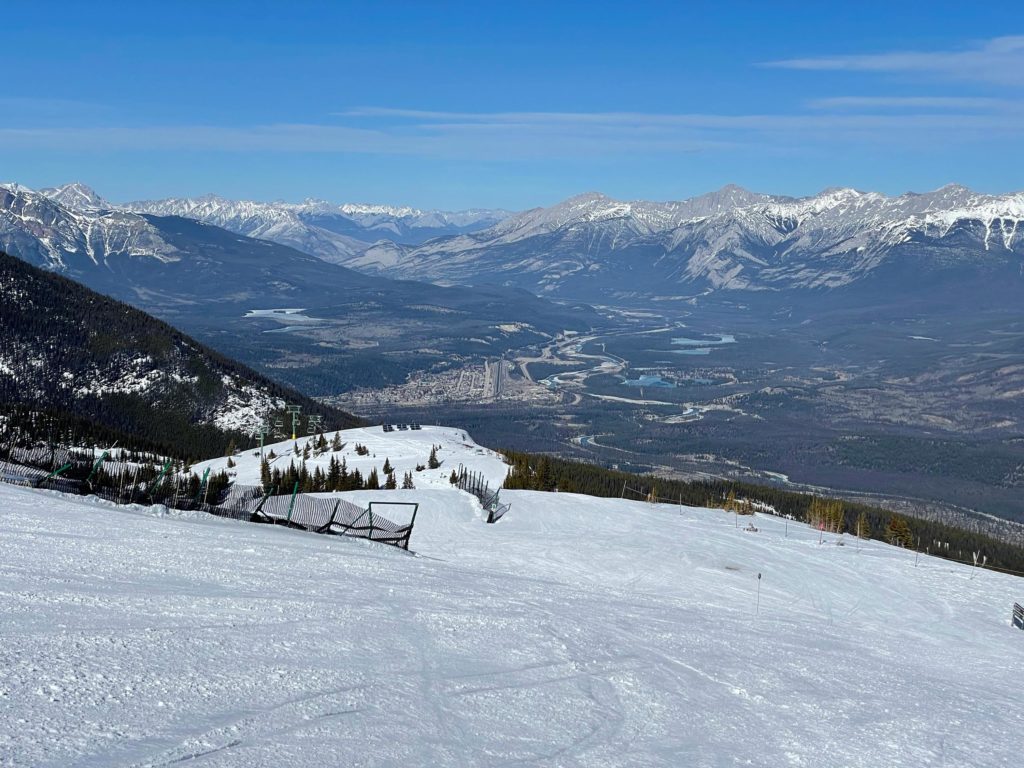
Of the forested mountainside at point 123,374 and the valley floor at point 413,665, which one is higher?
the forested mountainside at point 123,374

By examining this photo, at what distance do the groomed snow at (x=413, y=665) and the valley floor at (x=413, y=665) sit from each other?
52 mm

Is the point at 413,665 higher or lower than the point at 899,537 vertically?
lower

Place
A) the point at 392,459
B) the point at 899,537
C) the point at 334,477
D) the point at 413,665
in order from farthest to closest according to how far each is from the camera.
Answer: the point at 392,459, the point at 899,537, the point at 334,477, the point at 413,665

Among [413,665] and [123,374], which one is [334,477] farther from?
[123,374]

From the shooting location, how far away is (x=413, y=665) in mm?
13578

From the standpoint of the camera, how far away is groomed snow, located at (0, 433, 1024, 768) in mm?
10031

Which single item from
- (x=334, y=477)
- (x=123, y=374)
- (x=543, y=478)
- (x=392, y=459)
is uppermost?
(x=123, y=374)


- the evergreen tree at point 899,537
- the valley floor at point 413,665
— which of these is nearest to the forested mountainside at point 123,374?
the evergreen tree at point 899,537

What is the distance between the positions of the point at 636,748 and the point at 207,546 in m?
13.3

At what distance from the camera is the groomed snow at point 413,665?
395 inches

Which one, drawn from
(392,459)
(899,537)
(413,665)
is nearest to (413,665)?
(413,665)

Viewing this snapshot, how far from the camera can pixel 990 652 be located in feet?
86.0

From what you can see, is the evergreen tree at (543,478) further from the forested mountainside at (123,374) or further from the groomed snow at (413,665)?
the forested mountainside at (123,374)

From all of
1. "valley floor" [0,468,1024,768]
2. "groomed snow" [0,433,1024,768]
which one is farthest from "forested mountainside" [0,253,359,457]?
"valley floor" [0,468,1024,768]
